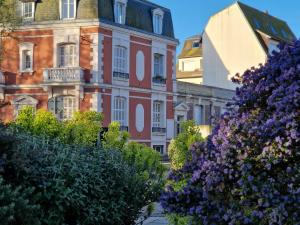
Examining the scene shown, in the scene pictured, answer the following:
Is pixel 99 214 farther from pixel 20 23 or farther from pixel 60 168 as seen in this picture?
pixel 20 23

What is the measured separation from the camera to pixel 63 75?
3039 centimetres

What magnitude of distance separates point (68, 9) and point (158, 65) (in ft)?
23.2

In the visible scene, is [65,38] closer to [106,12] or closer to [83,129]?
[106,12]

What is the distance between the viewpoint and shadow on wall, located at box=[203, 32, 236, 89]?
46.8 metres

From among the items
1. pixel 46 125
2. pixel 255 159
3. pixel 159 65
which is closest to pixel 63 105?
Result: pixel 159 65

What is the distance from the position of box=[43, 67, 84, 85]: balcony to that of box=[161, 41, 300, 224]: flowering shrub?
24467 mm

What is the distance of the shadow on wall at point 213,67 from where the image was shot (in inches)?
1843

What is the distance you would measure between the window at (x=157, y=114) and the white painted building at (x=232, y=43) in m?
12.0

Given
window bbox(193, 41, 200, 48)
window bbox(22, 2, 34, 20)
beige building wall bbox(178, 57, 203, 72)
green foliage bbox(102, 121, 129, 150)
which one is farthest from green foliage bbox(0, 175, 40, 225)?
window bbox(193, 41, 200, 48)

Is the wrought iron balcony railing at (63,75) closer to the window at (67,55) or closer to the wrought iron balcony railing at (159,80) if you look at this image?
the window at (67,55)

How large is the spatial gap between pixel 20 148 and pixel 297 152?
3130 millimetres

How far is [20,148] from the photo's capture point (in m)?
6.41

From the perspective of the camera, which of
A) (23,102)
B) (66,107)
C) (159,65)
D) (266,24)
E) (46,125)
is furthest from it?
(266,24)

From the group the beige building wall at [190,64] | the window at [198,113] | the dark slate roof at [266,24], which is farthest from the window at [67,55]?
the beige building wall at [190,64]
